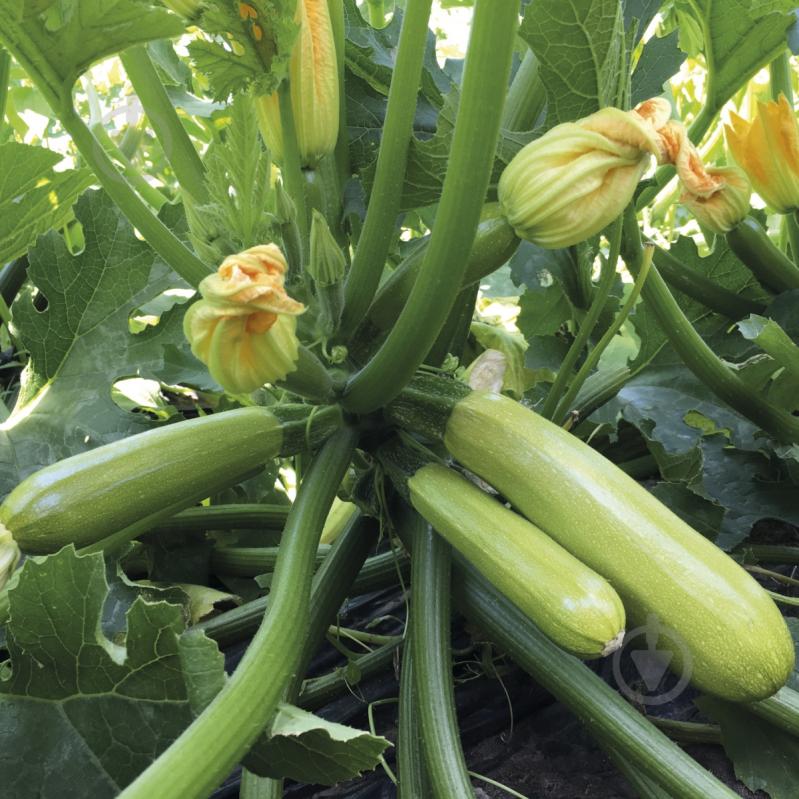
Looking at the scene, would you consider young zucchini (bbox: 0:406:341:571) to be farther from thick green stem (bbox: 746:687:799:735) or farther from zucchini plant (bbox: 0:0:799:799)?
thick green stem (bbox: 746:687:799:735)

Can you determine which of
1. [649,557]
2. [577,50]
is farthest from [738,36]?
[649,557]

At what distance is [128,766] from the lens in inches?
32.7

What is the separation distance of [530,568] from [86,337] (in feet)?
2.39

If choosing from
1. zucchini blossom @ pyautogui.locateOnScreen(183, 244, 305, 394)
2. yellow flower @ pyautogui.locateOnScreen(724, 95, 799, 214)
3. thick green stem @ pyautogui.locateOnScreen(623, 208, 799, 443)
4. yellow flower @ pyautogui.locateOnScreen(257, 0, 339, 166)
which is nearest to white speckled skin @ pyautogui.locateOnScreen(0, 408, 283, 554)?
zucchini blossom @ pyautogui.locateOnScreen(183, 244, 305, 394)

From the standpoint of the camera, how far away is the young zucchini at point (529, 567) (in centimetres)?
75

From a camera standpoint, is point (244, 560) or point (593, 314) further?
Answer: point (244, 560)

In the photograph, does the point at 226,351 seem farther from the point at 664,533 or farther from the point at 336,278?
the point at 664,533

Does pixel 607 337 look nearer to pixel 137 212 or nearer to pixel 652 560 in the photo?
pixel 652 560

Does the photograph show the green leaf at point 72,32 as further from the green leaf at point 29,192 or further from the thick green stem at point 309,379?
the thick green stem at point 309,379

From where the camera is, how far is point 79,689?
2.70 feet

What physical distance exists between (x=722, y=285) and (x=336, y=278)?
70cm

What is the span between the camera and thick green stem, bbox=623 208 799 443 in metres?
1.14

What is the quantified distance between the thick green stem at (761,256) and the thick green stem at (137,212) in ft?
2.52

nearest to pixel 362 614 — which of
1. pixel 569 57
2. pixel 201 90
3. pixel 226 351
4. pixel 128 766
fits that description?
pixel 128 766
